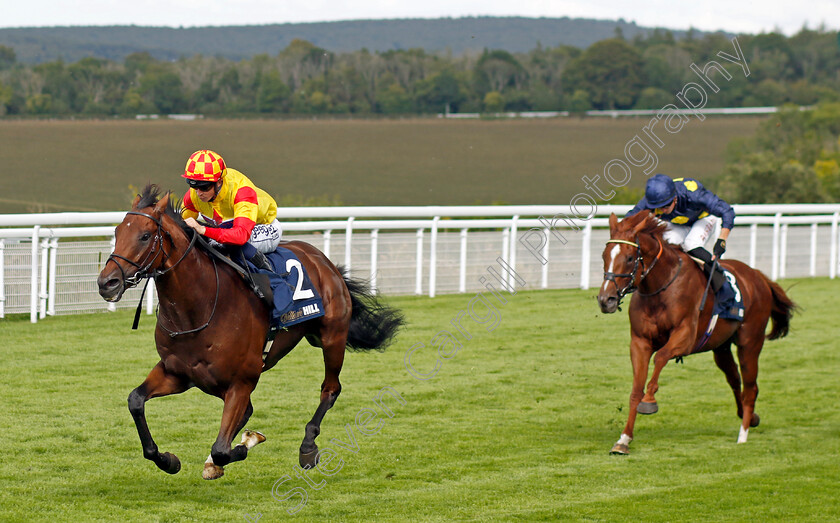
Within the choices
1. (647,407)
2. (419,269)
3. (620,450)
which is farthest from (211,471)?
(419,269)

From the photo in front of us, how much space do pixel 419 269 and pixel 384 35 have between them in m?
85.5

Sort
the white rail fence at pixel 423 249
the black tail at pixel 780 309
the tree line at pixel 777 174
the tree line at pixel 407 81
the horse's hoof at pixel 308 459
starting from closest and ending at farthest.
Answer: the horse's hoof at pixel 308 459
the black tail at pixel 780 309
the white rail fence at pixel 423 249
the tree line at pixel 777 174
the tree line at pixel 407 81

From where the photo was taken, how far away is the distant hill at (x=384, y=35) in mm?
68625

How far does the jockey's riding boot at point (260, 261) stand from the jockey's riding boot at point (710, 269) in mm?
2875

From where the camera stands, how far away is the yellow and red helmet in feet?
12.7

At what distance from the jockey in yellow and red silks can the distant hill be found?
55800mm

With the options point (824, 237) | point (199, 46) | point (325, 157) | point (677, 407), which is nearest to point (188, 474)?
point (677, 407)

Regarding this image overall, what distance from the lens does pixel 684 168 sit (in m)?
34.8

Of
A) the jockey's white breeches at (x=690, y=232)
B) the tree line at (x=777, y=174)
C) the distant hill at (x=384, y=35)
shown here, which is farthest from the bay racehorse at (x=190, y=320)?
the distant hill at (x=384, y=35)

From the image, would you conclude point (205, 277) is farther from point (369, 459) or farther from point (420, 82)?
point (420, 82)

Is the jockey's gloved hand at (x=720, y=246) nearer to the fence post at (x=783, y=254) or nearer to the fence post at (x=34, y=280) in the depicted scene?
the fence post at (x=34, y=280)

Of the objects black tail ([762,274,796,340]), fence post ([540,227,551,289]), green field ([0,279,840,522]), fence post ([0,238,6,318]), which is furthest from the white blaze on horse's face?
fence post ([540,227,551,289])

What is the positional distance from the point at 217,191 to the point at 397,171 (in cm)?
2770

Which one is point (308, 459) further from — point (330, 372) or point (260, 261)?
point (260, 261)
